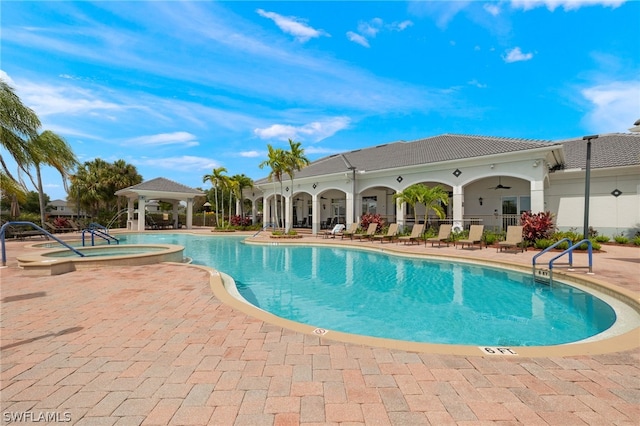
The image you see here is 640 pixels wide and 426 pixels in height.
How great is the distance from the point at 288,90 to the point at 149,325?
44.9ft

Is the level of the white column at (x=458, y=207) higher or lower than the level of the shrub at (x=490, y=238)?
higher

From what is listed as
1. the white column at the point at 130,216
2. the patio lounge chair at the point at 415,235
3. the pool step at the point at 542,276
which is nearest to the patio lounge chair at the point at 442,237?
the patio lounge chair at the point at 415,235

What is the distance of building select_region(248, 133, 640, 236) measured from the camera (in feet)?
46.9

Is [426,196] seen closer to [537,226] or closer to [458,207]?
[458,207]

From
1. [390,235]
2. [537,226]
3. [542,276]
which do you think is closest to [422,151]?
[390,235]

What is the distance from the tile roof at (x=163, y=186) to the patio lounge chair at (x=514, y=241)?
88.2 feet

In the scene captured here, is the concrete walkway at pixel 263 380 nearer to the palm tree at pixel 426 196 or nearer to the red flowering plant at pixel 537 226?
the red flowering plant at pixel 537 226

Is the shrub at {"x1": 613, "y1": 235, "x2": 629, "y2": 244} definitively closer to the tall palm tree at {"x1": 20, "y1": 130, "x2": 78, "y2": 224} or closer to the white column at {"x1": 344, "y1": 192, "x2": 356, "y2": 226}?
the white column at {"x1": 344, "y1": 192, "x2": 356, "y2": 226}

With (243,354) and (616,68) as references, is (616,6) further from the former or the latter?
(243,354)

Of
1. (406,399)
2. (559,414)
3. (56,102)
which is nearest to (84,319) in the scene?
(406,399)

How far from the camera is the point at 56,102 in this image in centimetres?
1067

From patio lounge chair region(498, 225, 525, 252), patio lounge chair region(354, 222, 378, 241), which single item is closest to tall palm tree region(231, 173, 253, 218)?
patio lounge chair region(354, 222, 378, 241)

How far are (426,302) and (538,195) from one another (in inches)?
430

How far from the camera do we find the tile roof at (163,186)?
2817 centimetres
